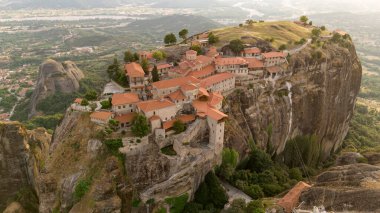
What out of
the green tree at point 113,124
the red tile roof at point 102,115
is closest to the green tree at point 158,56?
the red tile roof at point 102,115

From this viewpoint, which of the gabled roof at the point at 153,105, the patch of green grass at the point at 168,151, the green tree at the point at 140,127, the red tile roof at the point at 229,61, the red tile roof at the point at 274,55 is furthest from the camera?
the red tile roof at the point at 274,55

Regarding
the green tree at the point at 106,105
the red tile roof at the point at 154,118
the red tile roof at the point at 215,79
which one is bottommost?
the red tile roof at the point at 154,118

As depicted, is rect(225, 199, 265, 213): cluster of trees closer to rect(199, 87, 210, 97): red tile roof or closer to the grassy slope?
rect(199, 87, 210, 97): red tile roof

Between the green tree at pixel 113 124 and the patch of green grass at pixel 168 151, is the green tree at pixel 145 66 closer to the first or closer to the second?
the green tree at pixel 113 124

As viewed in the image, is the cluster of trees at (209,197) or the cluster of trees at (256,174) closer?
the cluster of trees at (209,197)

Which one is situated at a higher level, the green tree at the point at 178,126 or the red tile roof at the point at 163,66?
the red tile roof at the point at 163,66

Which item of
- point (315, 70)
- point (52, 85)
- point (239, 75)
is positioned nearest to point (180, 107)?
point (239, 75)
